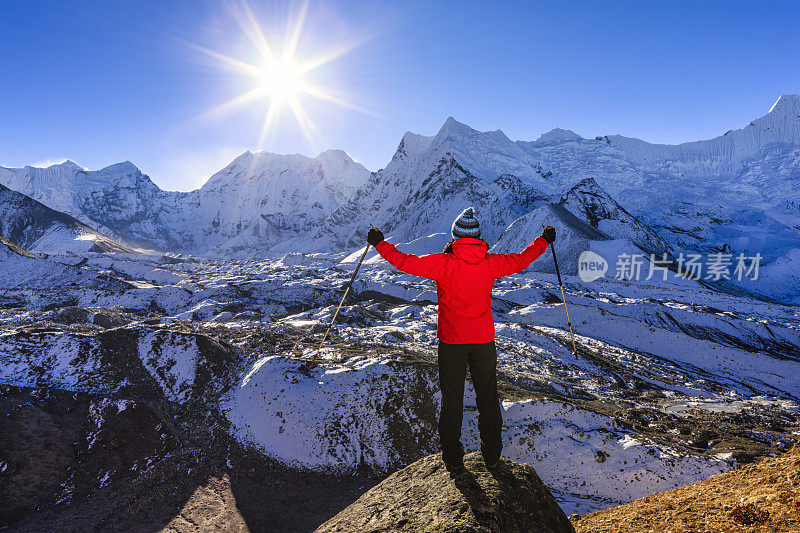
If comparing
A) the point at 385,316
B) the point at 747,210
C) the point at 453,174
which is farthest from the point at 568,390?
the point at 747,210

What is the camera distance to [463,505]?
3.91 m

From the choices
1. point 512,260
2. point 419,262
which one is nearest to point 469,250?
point 419,262

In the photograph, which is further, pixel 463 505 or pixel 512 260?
pixel 512 260

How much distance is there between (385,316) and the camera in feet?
175

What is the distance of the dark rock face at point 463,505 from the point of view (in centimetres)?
378

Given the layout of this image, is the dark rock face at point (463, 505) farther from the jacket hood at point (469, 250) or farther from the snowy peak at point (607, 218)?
the snowy peak at point (607, 218)

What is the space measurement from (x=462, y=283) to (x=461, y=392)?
4.88 feet

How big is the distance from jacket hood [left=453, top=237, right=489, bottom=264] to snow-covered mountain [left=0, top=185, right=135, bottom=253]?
592ft

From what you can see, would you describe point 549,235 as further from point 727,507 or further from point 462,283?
point 727,507

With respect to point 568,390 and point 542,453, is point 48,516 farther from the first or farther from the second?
point 568,390

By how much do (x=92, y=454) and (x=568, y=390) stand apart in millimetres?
30511

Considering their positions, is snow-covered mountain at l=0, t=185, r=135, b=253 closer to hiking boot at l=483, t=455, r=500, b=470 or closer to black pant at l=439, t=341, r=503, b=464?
black pant at l=439, t=341, r=503, b=464

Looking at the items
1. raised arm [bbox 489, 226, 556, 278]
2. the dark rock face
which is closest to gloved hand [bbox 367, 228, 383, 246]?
raised arm [bbox 489, 226, 556, 278]

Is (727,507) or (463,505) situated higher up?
(463,505)
